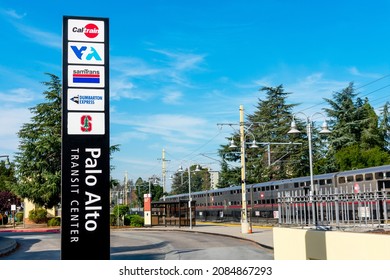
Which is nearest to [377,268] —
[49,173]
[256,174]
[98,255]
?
[98,255]

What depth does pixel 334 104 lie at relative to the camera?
67.2 m

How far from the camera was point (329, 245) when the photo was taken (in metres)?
12.7

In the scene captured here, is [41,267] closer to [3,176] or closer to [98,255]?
[98,255]

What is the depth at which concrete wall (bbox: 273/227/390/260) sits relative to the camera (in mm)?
11031

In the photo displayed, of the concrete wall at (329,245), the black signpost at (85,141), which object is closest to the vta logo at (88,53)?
the black signpost at (85,141)

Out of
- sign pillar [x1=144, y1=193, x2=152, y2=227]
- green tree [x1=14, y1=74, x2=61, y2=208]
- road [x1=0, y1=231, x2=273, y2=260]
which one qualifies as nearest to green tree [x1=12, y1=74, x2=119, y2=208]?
green tree [x1=14, y1=74, x2=61, y2=208]

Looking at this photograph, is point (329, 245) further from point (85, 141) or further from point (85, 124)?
point (85, 124)

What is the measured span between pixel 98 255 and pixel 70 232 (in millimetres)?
769

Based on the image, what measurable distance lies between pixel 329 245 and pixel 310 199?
1.63 meters

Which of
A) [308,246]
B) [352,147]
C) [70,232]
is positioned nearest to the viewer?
[70,232]

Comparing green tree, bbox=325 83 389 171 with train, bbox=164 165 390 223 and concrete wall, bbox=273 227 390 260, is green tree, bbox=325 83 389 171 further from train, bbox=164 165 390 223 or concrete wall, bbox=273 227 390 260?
concrete wall, bbox=273 227 390 260

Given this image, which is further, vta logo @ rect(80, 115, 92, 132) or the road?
the road

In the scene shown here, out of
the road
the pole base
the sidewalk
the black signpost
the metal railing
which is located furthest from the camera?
the pole base

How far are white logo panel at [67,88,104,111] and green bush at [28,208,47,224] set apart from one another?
51817 mm
